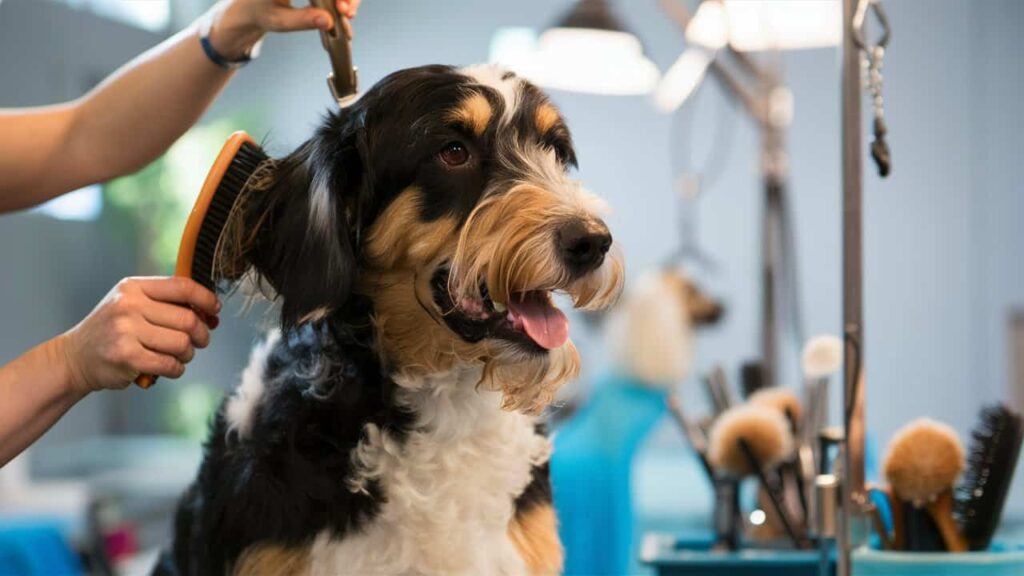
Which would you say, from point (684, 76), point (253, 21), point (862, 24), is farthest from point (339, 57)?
point (684, 76)

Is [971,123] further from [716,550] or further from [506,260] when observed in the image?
[506,260]

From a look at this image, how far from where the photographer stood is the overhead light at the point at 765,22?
226cm

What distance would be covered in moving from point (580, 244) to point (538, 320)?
0.36 feet

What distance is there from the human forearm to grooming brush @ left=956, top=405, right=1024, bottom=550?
38.6 inches

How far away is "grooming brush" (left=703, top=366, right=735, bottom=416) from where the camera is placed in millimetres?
1835

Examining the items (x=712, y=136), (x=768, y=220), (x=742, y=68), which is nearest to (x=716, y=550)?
(x=768, y=220)

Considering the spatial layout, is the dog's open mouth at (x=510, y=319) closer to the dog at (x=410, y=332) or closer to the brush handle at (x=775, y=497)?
the dog at (x=410, y=332)

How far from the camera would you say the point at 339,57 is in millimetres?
1213

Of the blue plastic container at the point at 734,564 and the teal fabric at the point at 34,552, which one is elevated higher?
the blue plastic container at the point at 734,564

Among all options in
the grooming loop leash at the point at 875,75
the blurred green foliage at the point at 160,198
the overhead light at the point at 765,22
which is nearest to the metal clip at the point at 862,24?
the grooming loop leash at the point at 875,75

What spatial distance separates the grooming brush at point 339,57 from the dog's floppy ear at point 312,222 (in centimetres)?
5

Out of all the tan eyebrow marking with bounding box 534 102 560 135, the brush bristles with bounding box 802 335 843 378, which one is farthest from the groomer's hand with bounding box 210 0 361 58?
the brush bristles with bounding box 802 335 843 378

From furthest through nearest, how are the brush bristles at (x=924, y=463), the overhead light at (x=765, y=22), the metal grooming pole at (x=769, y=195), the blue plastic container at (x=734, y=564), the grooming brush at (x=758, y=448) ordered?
the metal grooming pole at (x=769, y=195)
the overhead light at (x=765, y=22)
the grooming brush at (x=758, y=448)
the blue plastic container at (x=734, y=564)
the brush bristles at (x=924, y=463)

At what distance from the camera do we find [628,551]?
2.25m
